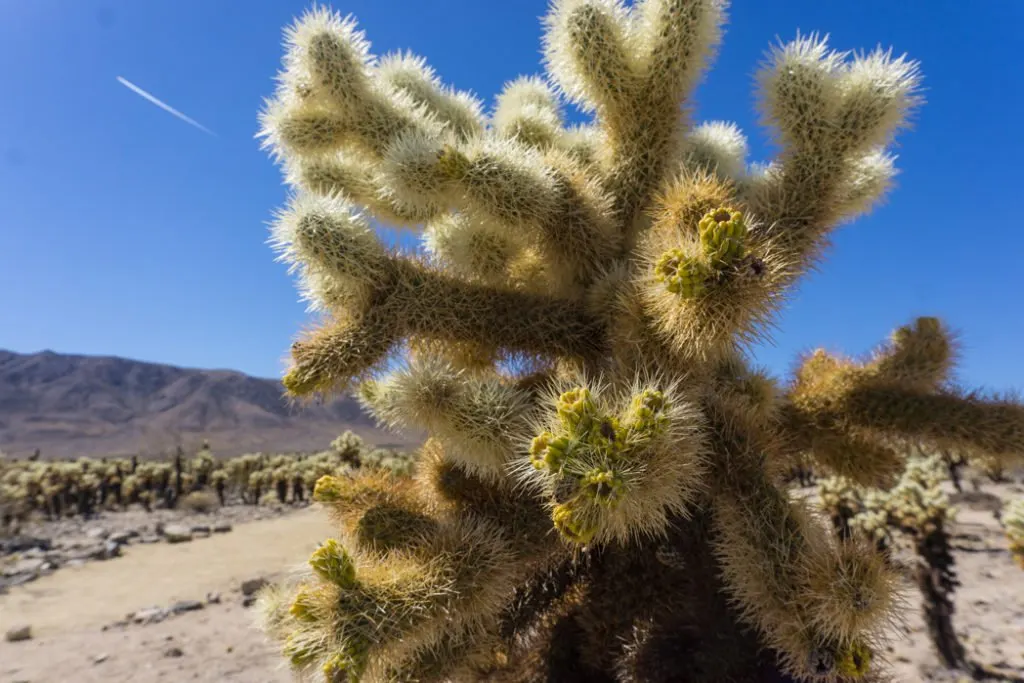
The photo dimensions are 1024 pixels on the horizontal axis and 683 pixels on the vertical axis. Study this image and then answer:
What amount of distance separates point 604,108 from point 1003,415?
5.96ft

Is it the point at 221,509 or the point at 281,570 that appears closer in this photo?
the point at 281,570

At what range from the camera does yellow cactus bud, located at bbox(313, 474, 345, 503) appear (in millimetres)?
2195

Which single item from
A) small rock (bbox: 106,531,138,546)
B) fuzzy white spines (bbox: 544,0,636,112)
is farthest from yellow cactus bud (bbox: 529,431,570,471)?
small rock (bbox: 106,531,138,546)

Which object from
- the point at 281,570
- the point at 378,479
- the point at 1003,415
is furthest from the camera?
the point at 281,570

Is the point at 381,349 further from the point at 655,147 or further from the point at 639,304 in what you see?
the point at 655,147

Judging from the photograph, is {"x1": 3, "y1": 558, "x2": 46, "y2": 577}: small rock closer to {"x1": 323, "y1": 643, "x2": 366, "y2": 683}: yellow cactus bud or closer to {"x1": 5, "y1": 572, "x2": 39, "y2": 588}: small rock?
{"x1": 5, "y1": 572, "x2": 39, "y2": 588}: small rock

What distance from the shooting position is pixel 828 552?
1.70 m

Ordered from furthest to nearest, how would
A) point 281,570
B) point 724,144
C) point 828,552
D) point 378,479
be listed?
point 281,570, point 724,144, point 378,479, point 828,552

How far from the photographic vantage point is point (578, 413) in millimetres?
1523

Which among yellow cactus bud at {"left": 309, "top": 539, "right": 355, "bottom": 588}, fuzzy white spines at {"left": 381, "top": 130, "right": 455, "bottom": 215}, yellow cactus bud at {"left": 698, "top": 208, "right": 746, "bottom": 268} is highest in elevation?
fuzzy white spines at {"left": 381, "top": 130, "right": 455, "bottom": 215}

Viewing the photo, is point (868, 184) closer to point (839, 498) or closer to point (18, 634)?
point (839, 498)

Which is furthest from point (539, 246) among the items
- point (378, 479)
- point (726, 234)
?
point (378, 479)

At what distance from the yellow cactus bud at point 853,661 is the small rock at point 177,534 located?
15678 millimetres

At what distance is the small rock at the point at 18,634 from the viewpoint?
6594 mm
